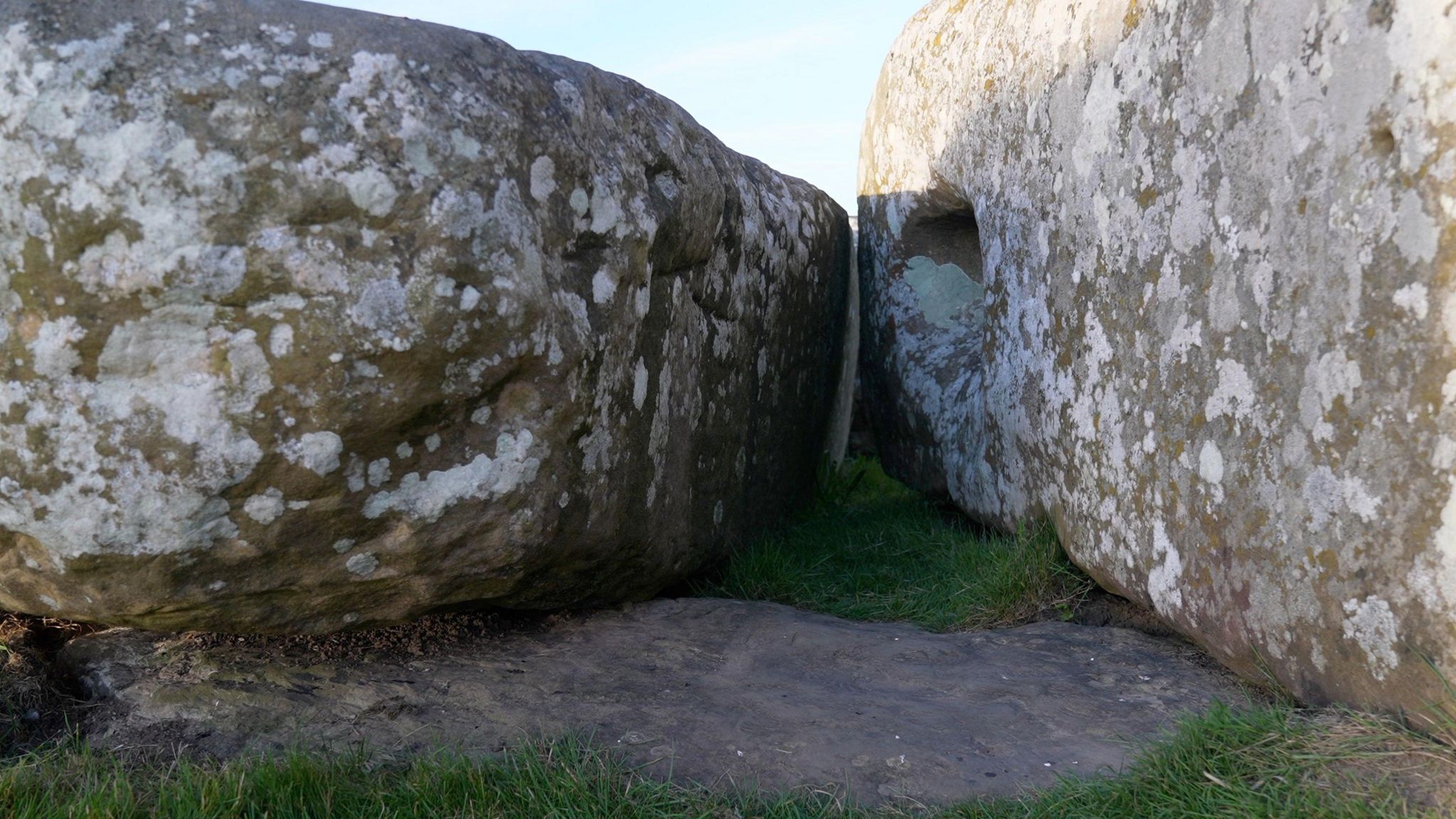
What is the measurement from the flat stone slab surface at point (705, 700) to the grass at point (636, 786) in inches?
3.9

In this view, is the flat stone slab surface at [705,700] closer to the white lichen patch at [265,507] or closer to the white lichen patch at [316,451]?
the white lichen patch at [265,507]

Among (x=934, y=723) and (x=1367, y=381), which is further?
(x=934, y=723)

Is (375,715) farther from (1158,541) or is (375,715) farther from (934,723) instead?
(1158,541)

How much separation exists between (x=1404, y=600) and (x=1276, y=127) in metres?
0.95

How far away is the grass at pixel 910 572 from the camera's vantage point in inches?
131

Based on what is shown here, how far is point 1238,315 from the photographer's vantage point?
2.37m

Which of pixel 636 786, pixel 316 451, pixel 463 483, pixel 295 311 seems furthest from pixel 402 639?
pixel 295 311

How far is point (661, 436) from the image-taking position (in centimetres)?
291

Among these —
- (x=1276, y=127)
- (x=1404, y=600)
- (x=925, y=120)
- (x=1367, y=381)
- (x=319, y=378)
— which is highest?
(x=925, y=120)

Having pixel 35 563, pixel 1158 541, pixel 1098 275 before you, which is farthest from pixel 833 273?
pixel 35 563

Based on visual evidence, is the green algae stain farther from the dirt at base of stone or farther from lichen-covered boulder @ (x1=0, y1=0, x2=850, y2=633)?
the dirt at base of stone

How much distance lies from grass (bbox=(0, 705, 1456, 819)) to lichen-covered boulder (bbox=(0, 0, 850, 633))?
374 millimetres

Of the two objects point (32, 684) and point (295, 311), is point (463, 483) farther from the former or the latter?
point (32, 684)

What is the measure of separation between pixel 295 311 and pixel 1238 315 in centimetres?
194
